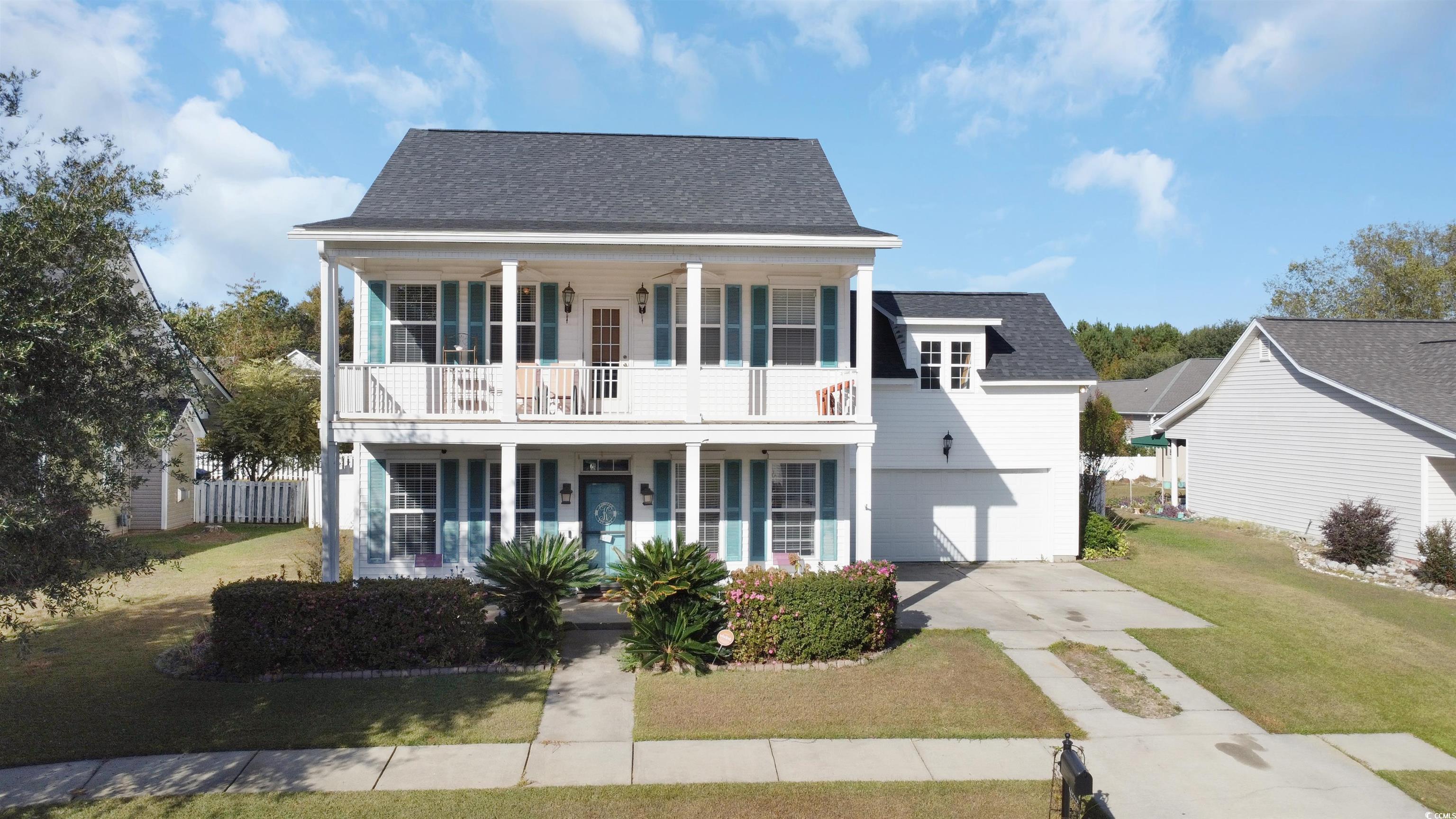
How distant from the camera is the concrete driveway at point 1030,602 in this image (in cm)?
1167

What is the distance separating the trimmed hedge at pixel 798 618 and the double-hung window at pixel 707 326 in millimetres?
4722

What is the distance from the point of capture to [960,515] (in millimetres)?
16750

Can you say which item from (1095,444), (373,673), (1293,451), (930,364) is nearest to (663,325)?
(930,364)

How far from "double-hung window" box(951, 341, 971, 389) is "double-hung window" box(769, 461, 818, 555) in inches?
178

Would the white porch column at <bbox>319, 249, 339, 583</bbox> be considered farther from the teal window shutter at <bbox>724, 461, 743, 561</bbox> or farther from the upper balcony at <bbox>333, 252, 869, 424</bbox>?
the teal window shutter at <bbox>724, 461, 743, 561</bbox>

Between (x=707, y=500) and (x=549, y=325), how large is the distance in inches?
158

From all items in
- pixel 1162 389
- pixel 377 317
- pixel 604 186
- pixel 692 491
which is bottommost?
pixel 692 491

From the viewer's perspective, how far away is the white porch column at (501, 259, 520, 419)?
1161cm

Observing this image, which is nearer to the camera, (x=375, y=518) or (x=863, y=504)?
(x=863, y=504)

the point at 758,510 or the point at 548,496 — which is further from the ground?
the point at 548,496

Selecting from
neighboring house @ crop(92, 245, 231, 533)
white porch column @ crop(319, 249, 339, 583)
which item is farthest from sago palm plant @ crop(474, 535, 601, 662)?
neighboring house @ crop(92, 245, 231, 533)

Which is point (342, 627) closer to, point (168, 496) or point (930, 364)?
point (930, 364)

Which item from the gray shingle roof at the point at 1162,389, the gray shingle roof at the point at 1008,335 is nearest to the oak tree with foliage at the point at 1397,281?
the gray shingle roof at the point at 1162,389

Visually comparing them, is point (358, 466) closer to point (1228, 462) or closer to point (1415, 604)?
point (1415, 604)
